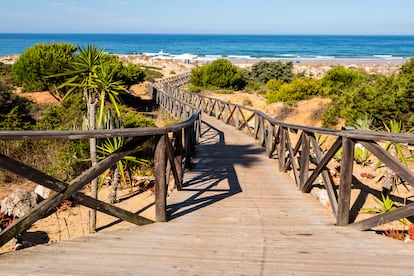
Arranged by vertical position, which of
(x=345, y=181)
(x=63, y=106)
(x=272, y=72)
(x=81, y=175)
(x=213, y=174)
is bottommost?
(x=213, y=174)

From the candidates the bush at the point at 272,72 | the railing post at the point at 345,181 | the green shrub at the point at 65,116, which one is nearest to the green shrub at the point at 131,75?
the green shrub at the point at 65,116

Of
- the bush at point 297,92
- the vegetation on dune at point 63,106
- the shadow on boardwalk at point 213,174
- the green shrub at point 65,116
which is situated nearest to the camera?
the shadow on boardwalk at point 213,174

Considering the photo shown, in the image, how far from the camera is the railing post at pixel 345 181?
411 cm

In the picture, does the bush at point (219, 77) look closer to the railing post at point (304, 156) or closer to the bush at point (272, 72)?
the bush at point (272, 72)

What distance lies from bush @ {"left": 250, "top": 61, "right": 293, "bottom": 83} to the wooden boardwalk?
28.1 meters

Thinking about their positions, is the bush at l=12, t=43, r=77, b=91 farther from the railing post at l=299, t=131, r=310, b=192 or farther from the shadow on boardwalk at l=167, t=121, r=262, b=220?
the railing post at l=299, t=131, r=310, b=192

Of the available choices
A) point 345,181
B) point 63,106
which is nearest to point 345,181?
point 345,181

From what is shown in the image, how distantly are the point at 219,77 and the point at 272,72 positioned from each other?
250 inches

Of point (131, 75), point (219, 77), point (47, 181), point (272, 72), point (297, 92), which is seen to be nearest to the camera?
point (47, 181)

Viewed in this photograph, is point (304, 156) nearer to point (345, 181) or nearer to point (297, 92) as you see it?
point (345, 181)

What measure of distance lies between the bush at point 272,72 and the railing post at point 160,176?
1152 inches

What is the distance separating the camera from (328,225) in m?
4.37

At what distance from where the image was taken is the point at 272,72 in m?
33.6

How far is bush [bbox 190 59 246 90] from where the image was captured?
96.0 feet
